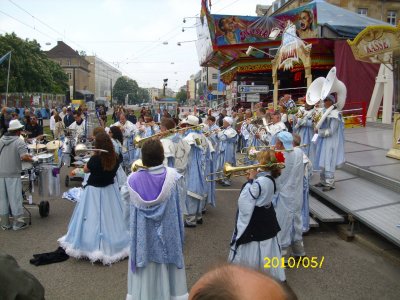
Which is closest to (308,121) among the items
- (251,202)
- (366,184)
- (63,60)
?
(366,184)

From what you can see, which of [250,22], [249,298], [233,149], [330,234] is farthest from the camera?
[250,22]

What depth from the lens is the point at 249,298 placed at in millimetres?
919

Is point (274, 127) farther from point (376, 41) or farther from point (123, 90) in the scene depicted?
point (123, 90)

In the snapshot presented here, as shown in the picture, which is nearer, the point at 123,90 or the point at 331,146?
the point at 331,146

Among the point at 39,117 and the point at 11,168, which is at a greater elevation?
the point at 39,117

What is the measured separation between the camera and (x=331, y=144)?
7895 millimetres

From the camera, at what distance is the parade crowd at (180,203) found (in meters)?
3.89

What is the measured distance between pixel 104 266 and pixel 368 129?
1348cm

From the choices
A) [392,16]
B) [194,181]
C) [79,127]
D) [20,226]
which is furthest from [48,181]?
[392,16]

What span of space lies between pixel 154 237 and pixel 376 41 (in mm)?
10493

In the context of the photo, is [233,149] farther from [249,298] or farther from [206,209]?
[249,298]

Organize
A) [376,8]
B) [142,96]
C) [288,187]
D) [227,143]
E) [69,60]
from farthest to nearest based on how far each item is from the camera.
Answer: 1. [142,96]
2. [69,60]
3. [376,8]
4. [227,143]
5. [288,187]

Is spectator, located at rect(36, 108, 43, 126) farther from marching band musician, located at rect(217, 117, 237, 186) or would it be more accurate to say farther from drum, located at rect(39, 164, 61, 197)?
drum, located at rect(39, 164, 61, 197)

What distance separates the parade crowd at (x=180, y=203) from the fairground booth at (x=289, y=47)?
8.37 m
